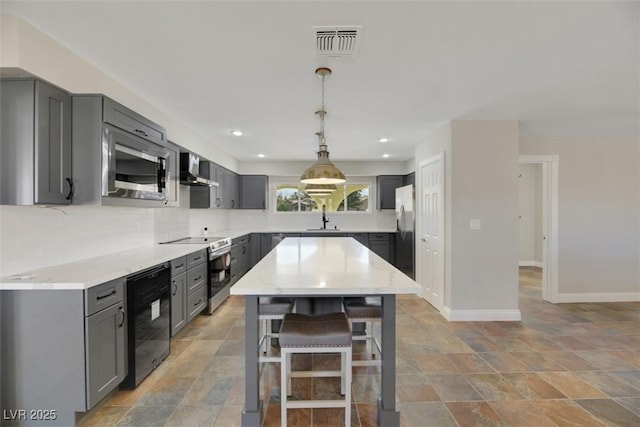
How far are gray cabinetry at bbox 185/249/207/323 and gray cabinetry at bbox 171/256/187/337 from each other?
2.8 inches

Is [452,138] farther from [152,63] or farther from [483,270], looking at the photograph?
[152,63]

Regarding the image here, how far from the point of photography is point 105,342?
1890 mm

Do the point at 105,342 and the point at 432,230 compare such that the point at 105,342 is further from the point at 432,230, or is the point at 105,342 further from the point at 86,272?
the point at 432,230

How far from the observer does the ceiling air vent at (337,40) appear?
181 centimetres

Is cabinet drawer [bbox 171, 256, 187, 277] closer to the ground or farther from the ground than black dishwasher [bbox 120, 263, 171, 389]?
farther from the ground

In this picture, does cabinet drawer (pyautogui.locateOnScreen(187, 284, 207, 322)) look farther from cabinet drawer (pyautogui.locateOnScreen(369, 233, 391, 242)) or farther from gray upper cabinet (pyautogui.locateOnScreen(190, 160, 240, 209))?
cabinet drawer (pyautogui.locateOnScreen(369, 233, 391, 242))

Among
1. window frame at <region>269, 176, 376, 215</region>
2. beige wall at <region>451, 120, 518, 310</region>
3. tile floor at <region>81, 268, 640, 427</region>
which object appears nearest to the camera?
Result: tile floor at <region>81, 268, 640, 427</region>

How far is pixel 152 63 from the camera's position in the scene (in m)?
2.23

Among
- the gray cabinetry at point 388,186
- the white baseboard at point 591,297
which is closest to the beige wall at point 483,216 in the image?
the white baseboard at point 591,297

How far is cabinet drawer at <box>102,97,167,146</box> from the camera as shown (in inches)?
83.5

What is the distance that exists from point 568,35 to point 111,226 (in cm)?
381

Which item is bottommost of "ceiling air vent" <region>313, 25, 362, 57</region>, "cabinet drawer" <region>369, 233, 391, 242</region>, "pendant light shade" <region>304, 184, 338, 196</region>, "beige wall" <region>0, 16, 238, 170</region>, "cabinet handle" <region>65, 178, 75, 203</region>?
"cabinet drawer" <region>369, 233, 391, 242</region>

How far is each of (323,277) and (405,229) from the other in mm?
3795

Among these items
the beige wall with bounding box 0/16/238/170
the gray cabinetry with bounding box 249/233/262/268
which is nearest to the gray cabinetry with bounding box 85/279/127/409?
the beige wall with bounding box 0/16/238/170
